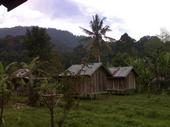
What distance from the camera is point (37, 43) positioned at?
51.1 meters

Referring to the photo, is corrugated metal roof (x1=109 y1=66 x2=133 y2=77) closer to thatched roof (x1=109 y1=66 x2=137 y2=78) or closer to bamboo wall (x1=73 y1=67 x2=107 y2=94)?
thatched roof (x1=109 y1=66 x2=137 y2=78)

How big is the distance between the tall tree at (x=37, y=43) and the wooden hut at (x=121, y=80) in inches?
359

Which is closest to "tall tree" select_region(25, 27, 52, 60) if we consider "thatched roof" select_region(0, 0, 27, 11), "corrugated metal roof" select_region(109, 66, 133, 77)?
"corrugated metal roof" select_region(109, 66, 133, 77)

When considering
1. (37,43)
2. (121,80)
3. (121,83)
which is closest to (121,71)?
(121,80)

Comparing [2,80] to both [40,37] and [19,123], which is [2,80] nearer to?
[19,123]

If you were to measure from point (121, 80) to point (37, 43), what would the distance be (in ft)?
39.6

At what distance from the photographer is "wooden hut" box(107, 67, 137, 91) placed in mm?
45456

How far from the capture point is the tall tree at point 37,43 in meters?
49.9

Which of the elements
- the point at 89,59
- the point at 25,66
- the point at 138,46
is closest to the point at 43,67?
the point at 89,59

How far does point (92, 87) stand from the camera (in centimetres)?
3791

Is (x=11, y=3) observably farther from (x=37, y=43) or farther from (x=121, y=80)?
(x=37, y=43)

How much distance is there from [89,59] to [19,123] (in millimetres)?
5950

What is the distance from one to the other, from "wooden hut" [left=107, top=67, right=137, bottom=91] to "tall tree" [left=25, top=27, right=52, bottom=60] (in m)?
9.12

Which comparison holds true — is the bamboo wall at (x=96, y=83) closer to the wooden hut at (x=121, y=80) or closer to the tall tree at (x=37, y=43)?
the wooden hut at (x=121, y=80)
